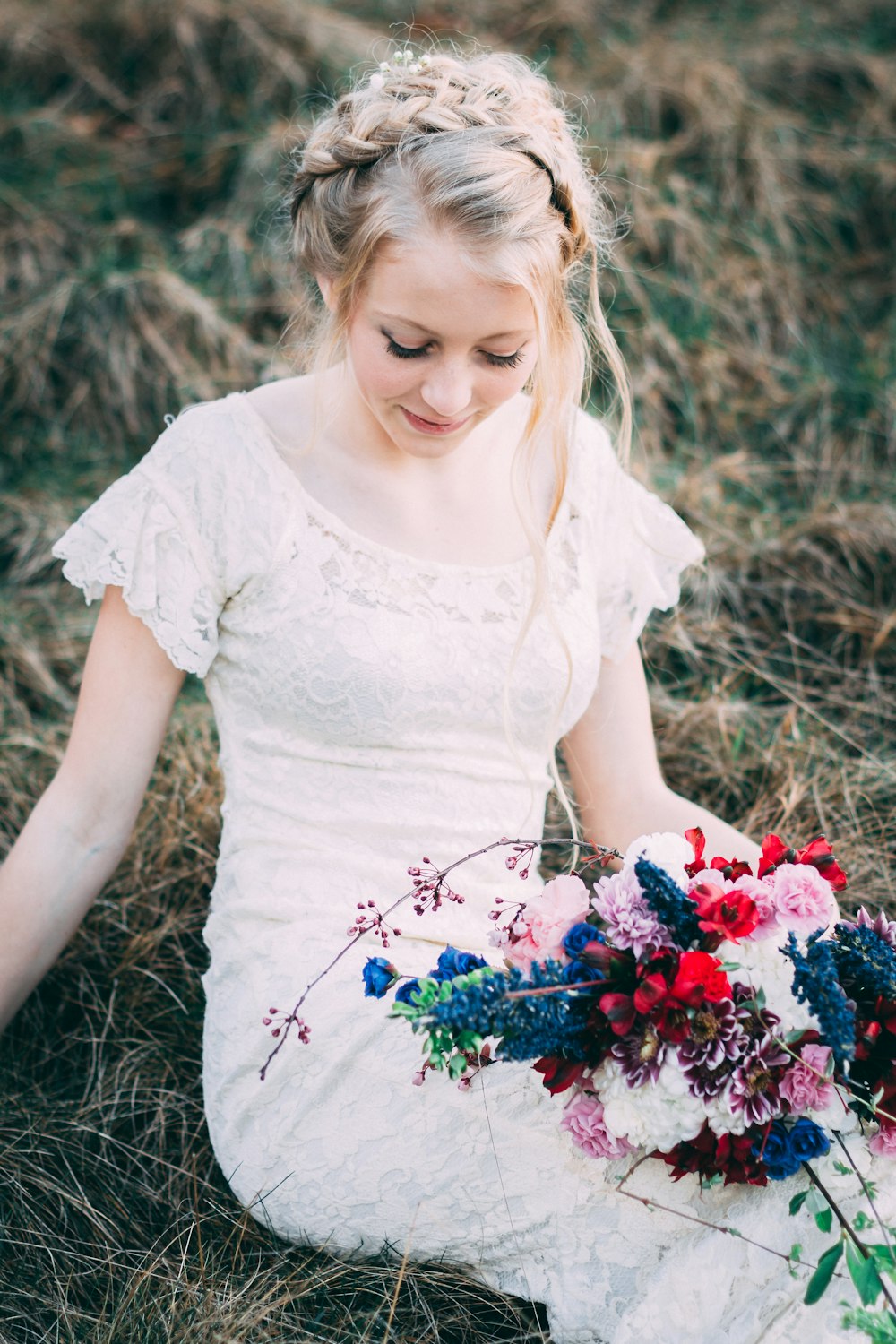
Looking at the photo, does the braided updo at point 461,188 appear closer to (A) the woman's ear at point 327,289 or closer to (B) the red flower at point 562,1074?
(A) the woman's ear at point 327,289

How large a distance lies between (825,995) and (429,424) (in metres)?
1.07

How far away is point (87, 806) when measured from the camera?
6.43 feet

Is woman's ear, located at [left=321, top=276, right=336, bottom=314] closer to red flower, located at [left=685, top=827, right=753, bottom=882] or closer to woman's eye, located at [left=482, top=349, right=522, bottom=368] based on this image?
woman's eye, located at [left=482, top=349, right=522, bottom=368]

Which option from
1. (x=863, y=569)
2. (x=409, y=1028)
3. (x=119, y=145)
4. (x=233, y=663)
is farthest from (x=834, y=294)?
(x=409, y=1028)

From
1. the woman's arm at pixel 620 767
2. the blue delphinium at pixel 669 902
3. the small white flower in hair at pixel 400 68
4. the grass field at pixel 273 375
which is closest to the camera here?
the blue delphinium at pixel 669 902

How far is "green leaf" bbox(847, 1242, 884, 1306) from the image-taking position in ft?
4.33

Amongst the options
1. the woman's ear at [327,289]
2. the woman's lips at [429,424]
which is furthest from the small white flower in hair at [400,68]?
the woman's lips at [429,424]

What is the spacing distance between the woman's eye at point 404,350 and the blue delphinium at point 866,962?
1.03 meters

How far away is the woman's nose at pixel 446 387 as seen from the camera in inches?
73.0

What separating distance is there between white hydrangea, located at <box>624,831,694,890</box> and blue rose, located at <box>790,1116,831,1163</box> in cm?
31

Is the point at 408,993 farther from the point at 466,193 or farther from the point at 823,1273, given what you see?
the point at 466,193

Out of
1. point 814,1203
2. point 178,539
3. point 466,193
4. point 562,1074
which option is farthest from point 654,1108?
point 466,193

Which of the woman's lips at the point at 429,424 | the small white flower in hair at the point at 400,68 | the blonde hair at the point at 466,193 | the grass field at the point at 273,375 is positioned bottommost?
the grass field at the point at 273,375

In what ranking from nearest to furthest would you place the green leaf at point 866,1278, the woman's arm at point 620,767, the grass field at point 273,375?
the green leaf at point 866,1278, the grass field at point 273,375, the woman's arm at point 620,767
